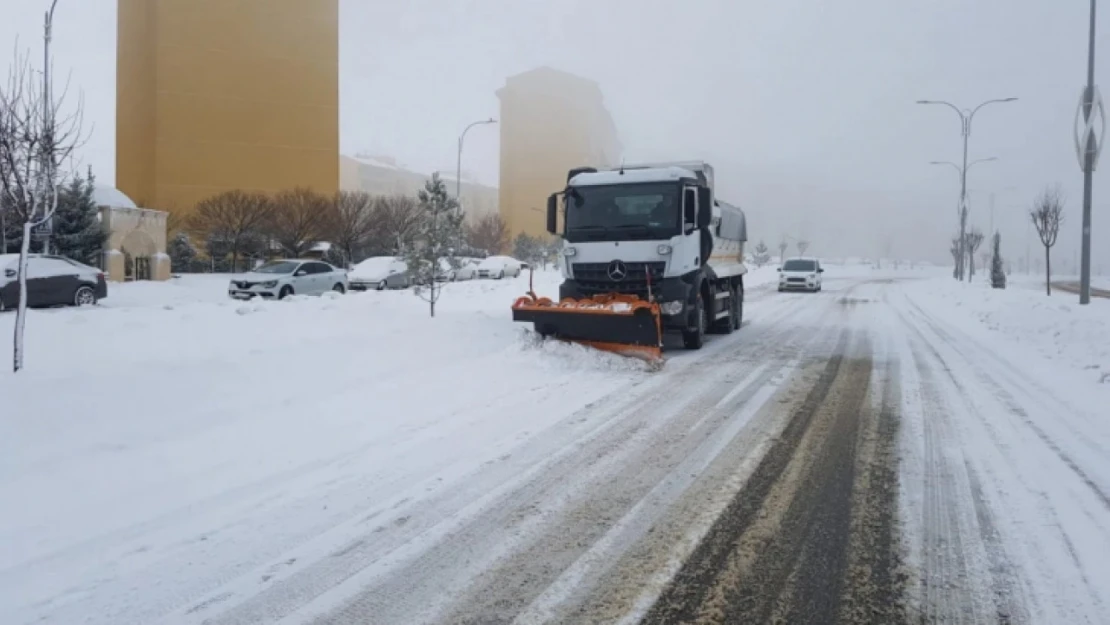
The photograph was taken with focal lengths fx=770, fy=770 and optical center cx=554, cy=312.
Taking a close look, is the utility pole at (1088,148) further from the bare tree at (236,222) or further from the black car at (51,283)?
the bare tree at (236,222)

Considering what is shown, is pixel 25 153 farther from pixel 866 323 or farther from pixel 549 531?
pixel 866 323

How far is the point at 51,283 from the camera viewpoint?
Answer: 20469 millimetres

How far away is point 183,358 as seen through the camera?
1034cm

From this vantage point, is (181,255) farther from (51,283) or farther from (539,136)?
(539,136)

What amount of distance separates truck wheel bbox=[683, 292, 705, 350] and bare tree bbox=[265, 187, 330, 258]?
3841 cm

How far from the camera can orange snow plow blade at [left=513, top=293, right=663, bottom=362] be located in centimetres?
1195

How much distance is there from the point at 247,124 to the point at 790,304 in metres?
68.7

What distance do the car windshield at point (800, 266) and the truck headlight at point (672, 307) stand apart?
25.6m

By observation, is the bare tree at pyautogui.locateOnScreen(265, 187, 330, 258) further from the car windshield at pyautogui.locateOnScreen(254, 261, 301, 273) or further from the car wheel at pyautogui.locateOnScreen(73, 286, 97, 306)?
the car wheel at pyautogui.locateOnScreen(73, 286, 97, 306)

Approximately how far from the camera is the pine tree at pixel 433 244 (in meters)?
17.5

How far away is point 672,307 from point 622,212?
6.19 feet

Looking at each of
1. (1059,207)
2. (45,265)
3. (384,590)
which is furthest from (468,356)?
(1059,207)

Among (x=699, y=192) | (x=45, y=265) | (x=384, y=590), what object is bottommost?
(x=384, y=590)

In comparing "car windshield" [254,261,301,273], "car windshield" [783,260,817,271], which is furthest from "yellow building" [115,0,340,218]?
"car windshield" [783,260,817,271]
